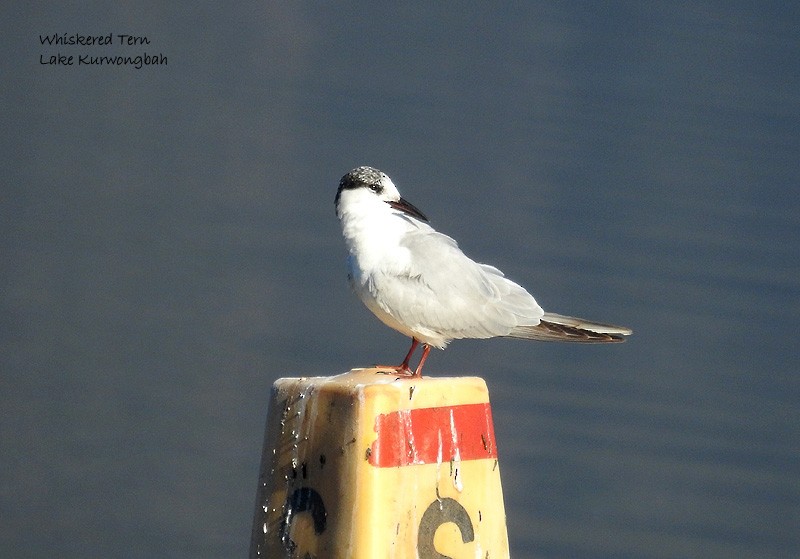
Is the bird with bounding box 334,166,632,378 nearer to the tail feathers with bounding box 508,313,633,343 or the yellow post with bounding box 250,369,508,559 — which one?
the tail feathers with bounding box 508,313,633,343

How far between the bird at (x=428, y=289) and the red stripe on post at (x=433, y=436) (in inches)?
22.6

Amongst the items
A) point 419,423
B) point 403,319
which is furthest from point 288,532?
point 403,319

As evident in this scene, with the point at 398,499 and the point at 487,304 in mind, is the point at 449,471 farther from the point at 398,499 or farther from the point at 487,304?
the point at 487,304

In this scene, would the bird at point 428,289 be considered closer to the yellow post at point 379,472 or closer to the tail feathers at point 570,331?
the tail feathers at point 570,331

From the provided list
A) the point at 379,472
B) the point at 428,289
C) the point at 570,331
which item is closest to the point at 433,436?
the point at 379,472

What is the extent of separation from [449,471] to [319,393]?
0.94 ft

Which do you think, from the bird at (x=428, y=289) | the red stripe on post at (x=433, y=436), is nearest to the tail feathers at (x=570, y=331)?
the bird at (x=428, y=289)

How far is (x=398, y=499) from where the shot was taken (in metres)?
1.95

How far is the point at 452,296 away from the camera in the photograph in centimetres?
279

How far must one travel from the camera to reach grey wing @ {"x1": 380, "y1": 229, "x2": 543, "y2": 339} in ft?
8.97

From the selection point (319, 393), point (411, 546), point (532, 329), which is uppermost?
point (532, 329)

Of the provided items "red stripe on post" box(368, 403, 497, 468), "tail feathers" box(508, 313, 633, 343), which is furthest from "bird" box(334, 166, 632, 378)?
"red stripe on post" box(368, 403, 497, 468)

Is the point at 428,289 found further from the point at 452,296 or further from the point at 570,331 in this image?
the point at 570,331

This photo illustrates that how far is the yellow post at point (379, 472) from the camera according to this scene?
1926 mm
